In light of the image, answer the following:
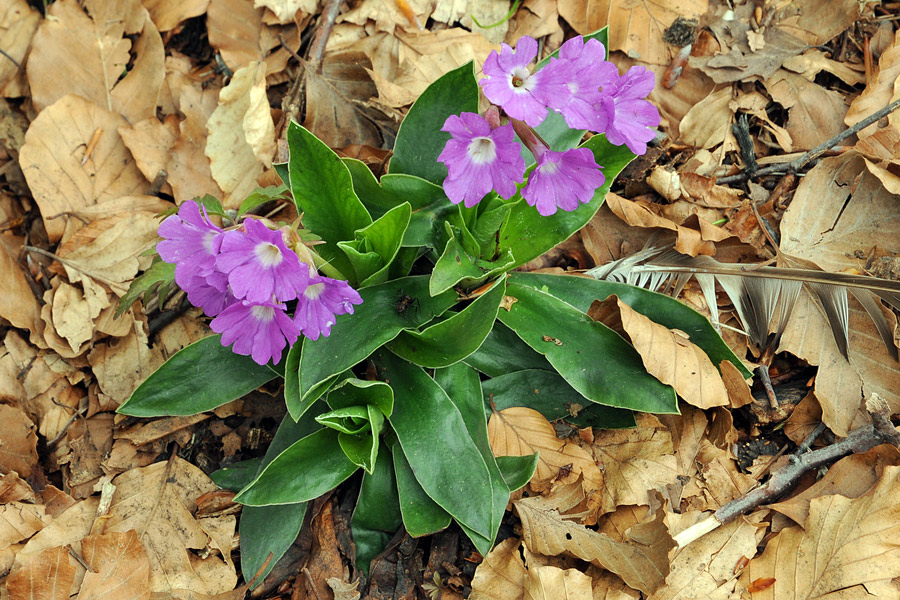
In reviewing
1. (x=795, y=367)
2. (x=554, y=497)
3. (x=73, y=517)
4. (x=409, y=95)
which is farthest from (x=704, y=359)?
(x=73, y=517)

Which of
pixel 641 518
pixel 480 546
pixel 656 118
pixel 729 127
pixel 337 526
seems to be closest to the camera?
pixel 656 118

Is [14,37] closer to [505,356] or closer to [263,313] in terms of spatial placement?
[263,313]

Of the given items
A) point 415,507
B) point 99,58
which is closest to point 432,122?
point 415,507

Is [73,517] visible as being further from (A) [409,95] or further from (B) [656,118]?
(B) [656,118]

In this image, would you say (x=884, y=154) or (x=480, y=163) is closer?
(x=480, y=163)

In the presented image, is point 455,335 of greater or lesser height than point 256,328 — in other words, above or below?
below

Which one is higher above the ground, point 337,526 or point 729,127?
point 729,127

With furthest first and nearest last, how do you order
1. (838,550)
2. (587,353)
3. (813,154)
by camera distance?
(813,154)
(587,353)
(838,550)

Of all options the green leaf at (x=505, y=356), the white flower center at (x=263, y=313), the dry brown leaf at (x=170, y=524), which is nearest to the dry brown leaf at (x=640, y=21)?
the green leaf at (x=505, y=356)
